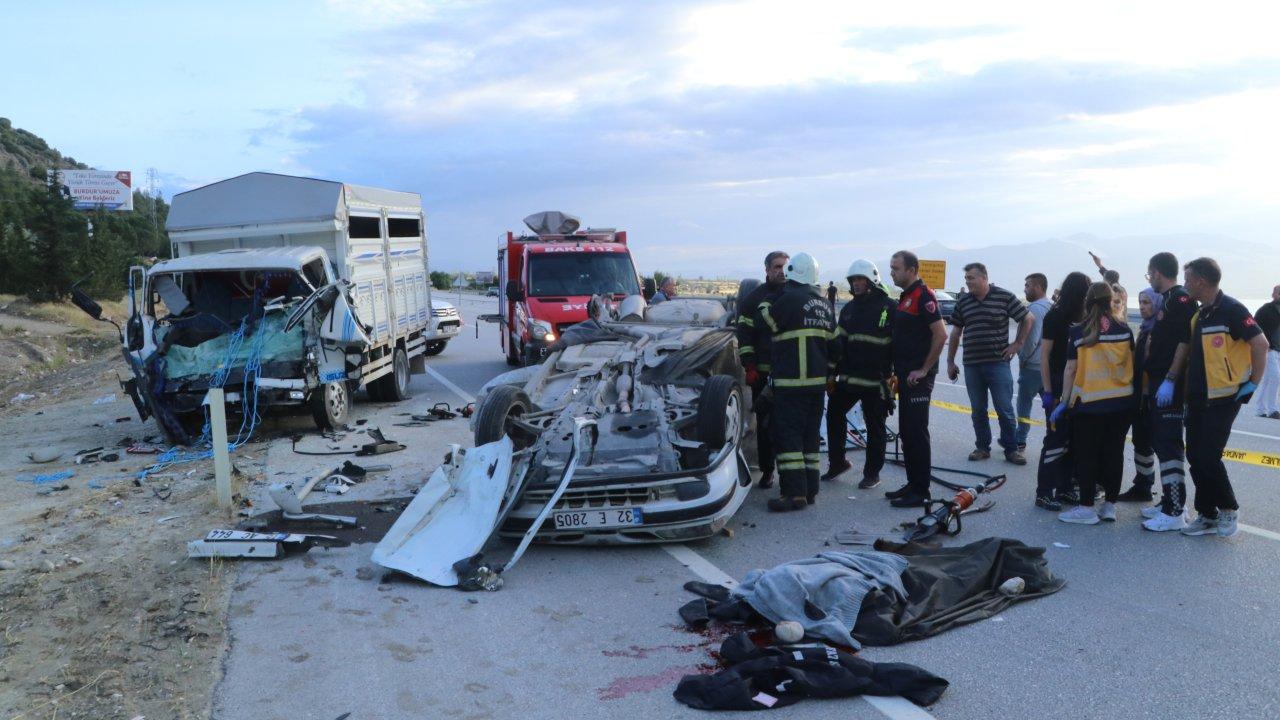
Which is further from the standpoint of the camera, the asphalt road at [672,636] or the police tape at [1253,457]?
the police tape at [1253,457]

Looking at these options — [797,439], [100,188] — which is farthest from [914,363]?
[100,188]

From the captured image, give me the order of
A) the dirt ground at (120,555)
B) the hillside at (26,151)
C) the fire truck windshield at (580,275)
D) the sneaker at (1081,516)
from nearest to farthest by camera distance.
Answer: the dirt ground at (120,555)
the sneaker at (1081,516)
the fire truck windshield at (580,275)
the hillside at (26,151)

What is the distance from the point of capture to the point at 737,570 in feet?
19.0

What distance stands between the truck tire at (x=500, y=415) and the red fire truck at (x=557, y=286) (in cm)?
625

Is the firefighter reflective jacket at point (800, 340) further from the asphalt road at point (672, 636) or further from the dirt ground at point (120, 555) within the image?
the dirt ground at point (120, 555)

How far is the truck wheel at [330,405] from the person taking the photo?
10.9m

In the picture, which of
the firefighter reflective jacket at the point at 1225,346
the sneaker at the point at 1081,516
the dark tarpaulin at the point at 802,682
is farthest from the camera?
the sneaker at the point at 1081,516

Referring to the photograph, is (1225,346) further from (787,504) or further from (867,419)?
(787,504)

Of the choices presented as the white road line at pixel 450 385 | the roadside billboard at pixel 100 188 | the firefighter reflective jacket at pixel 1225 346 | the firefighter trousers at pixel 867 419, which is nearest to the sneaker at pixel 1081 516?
the firefighter reflective jacket at pixel 1225 346

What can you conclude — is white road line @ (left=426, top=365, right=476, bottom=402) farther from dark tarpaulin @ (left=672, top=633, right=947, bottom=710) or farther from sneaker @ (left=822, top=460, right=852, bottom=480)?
dark tarpaulin @ (left=672, top=633, right=947, bottom=710)

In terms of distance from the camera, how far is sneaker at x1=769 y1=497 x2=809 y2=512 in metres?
7.04

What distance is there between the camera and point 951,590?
194 inches

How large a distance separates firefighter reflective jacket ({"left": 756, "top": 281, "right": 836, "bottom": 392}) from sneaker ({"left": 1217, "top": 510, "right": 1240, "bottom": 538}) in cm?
278

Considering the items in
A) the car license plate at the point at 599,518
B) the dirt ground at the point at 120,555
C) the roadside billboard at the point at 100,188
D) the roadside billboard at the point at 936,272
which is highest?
the roadside billboard at the point at 100,188
